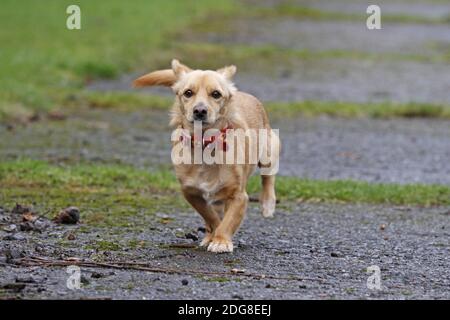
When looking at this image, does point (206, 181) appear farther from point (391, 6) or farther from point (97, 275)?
point (391, 6)

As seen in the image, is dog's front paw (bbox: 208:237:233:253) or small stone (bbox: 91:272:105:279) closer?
small stone (bbox: 91:272:105:279)

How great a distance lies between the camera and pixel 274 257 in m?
7.96

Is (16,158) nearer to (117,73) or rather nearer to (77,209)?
(77,209)

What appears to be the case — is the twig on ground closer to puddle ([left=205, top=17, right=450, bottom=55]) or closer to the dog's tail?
the dog's tail

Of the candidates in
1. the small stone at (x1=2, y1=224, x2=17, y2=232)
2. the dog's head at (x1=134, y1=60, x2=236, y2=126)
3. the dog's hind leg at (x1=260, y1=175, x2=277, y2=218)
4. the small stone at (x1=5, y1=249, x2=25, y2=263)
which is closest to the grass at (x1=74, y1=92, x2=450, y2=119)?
the dog's hind leg at (x1=260, y1=175, x2=277, y2=218)

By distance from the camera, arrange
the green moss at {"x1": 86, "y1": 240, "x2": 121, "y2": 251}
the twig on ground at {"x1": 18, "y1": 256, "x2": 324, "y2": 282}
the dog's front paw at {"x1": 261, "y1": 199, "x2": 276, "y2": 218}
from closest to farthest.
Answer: the twig on ground at {"x1": 18, "y1": 256, "x2": 324, "y2": 282} < the green moss at {"x1": 86, "y1": 240, "x2": 121, "y2": 251} < the dog's front paw at {"x1": 261, "y1": 199, "x2": 276, "y2": 218}

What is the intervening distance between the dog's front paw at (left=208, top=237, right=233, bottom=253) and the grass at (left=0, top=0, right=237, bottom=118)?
7.33 metres

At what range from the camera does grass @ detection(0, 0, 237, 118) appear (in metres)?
16.9

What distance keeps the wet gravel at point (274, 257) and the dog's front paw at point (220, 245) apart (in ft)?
0.19

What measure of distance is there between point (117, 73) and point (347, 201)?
960cm

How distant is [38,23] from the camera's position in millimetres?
26031

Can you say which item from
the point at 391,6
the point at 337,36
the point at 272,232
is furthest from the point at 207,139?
the point at 391,6

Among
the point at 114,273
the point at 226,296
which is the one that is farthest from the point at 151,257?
the point at 226,296

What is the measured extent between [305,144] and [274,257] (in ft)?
20.9
